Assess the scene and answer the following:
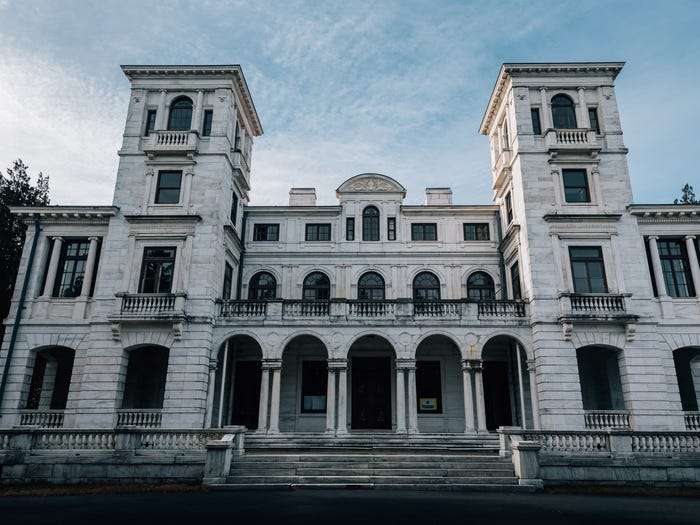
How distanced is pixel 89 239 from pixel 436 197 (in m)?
21.9

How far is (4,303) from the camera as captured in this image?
32.6 metres

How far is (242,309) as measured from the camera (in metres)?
26.2

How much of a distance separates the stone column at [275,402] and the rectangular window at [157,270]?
7160mm

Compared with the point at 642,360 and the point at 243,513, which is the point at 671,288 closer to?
the point at 642,360

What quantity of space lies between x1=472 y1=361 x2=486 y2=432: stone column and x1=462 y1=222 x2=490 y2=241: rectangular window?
31.6ft

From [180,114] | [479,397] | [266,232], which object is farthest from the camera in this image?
[266,232]

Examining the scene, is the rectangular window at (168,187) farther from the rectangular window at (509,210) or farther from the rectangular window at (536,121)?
the rectangular window at (536,121)

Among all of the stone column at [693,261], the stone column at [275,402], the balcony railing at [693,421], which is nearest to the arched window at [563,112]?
the stone column at [693,261]

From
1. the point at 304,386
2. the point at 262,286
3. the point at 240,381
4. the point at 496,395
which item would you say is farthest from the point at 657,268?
the point at 240,381

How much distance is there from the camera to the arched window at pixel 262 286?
3087 cm

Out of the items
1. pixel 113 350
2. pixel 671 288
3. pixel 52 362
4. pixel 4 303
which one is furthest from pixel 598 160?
pixel 4 303

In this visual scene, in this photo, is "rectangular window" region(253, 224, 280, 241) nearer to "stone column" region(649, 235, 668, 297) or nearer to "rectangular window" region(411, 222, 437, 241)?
"rectangular window" region(411, 222, 437, 241)

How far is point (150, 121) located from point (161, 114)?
0.96m

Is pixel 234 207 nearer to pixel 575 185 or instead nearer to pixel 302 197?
pixel 302 197
